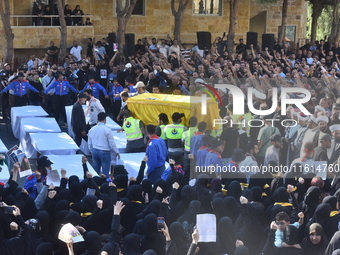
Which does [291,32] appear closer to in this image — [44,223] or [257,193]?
[257,193]

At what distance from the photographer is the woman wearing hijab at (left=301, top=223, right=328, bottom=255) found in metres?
7.92

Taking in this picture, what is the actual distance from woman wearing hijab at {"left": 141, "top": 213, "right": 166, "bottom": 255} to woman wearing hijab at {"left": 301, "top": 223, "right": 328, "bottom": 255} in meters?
1.58

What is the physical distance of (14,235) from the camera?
27.3ft

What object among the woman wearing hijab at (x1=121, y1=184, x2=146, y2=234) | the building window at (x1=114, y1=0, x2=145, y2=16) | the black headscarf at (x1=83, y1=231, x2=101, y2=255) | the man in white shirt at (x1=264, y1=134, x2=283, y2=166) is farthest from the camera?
the building window at (x1=114, y1=0, x2=145, y2=16)

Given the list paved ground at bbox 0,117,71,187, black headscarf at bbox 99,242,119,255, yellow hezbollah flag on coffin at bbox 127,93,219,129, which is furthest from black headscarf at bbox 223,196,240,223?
paved ground at bbox 0,117,71,187

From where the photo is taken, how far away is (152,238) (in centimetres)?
809

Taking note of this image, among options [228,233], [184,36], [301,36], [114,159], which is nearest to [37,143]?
[114,159]

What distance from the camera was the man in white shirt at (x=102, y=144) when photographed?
13.1 meters

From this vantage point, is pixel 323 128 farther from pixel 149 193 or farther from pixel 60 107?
pixel 60 107

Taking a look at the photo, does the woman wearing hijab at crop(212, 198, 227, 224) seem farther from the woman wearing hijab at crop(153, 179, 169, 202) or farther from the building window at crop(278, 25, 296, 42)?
the building window at crop(278, 25, 296, 42)

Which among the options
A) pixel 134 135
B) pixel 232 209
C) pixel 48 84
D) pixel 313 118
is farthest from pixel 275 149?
pixel 48 84

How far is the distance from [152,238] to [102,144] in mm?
5249

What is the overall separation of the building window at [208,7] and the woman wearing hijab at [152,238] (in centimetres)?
2959

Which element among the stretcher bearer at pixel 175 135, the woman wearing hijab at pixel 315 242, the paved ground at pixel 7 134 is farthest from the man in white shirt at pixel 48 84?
the woman wearing hijab at pixel 315 242
